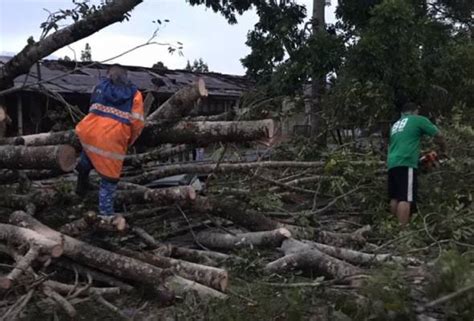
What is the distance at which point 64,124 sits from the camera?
6.55m

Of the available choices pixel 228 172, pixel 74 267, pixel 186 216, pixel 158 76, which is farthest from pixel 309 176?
pixel 158 76

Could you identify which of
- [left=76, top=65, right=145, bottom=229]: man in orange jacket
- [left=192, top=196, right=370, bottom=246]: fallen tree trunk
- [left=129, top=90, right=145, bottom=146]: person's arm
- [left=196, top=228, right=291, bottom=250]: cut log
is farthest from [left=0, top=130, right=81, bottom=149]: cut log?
[left=196, top=228, right=291, bottom=250]: cut log

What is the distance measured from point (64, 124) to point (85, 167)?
1.49 metres

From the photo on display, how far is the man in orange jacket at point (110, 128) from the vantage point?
16.0 feet

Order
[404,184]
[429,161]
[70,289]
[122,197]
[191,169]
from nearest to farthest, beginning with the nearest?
[70,289], [122,197], [191,169], [404,184], [429,161]

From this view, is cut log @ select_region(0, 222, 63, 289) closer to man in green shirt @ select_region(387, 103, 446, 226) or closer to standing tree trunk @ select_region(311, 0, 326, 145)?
man in green shirt @ select_region(387, 103, 446, 226)

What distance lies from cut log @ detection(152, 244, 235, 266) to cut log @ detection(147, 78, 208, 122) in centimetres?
109

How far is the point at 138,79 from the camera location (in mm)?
13156

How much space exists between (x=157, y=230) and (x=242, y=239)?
2.73 feet

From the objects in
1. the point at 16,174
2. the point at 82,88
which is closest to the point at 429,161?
the point at 16,174

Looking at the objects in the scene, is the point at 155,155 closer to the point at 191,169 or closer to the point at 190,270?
the point at 191,169

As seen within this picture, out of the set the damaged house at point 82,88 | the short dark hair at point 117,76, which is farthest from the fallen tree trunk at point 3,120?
the damaged house at point 82,88

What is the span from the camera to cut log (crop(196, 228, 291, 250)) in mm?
5184

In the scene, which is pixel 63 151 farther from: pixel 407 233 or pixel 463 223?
pixel 463 223
